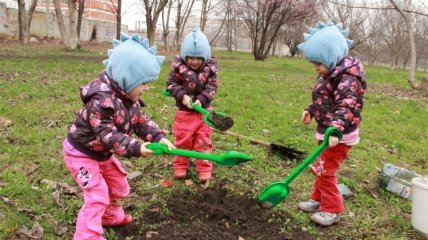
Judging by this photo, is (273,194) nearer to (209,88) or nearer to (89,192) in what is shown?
(209,88)

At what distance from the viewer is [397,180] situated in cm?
465

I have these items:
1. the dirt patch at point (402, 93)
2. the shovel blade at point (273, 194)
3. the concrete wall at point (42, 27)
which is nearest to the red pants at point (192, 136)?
the shovel blade at point (273, 194)

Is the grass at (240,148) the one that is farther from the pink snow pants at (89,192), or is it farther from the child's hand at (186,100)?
the child's hand at (186,100)

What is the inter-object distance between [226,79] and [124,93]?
8.75 meters

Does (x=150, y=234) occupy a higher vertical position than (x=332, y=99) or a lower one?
lower

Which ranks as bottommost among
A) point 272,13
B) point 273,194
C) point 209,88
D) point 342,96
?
point 273,194

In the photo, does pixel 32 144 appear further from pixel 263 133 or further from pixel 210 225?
pixel 263 133

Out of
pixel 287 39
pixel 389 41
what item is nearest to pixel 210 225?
pixel 287 39

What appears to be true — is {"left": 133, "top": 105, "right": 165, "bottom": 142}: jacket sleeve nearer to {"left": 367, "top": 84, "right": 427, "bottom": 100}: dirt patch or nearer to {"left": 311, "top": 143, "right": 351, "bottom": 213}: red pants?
{"left": 311, "top": 143, "right": 351, "bottom": 213}: red pants

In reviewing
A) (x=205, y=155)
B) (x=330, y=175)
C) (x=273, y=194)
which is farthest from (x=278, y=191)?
(x=205, y=155)

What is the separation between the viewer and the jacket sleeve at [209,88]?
14.7 feet

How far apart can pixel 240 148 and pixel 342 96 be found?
2410 mm

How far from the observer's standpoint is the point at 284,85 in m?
11.9

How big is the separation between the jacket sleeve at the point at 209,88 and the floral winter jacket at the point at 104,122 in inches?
55.7
